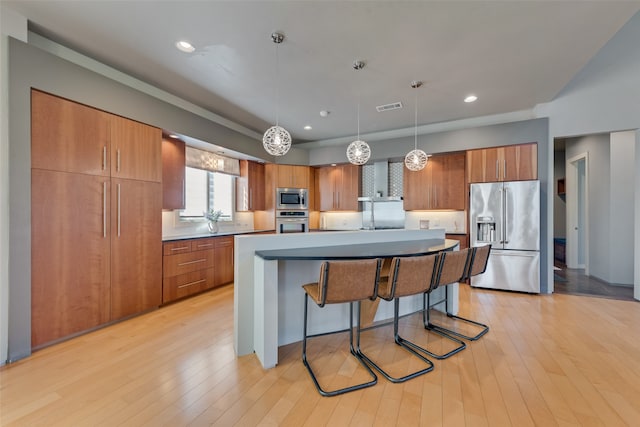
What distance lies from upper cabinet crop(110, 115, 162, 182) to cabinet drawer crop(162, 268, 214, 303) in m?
1.42

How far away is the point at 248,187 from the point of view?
214 inches

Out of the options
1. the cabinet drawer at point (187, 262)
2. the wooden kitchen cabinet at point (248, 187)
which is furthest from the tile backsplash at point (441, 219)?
the cabinet drawer at point (187, 262)

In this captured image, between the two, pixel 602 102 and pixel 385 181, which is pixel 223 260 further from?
pixel 602 102

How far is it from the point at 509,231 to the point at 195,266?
5.00m

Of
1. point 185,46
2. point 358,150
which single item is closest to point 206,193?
point 185,46

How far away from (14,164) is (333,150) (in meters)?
4.78

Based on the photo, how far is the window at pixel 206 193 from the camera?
454 centimetres

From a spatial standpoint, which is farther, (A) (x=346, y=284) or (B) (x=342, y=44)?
(B) (x=342, y=44)

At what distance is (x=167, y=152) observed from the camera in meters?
3.76

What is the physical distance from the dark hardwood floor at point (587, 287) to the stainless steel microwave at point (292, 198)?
4867 mm

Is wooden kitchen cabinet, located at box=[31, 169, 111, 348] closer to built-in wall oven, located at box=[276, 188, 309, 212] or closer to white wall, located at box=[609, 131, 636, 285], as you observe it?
built-in wall oven, located at box=[276, 188, 309, 212]

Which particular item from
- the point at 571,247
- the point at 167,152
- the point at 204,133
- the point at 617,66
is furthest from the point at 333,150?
the point at 571,247

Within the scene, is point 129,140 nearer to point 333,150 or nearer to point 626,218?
point 333,150

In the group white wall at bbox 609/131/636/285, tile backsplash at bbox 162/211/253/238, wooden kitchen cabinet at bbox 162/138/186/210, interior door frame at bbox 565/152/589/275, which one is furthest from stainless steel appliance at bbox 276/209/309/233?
interior door frame at bbox 565/152/589/275
